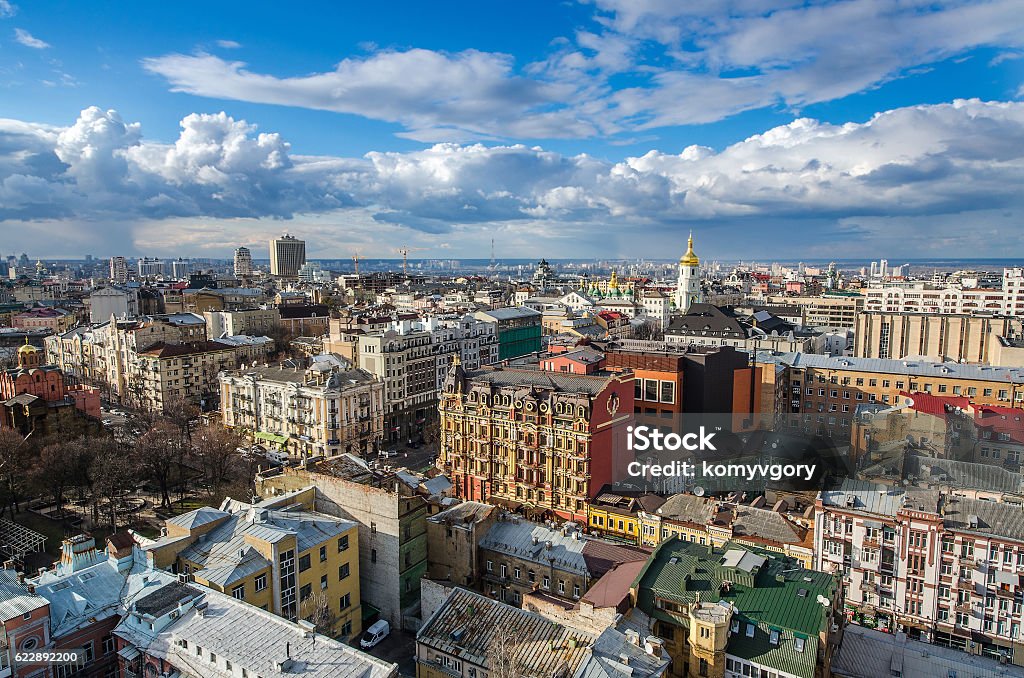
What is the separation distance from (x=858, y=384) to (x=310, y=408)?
71.4 meters

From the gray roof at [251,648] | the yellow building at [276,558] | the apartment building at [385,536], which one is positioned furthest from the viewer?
the apartment building at [385,536]

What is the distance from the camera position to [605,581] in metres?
37.6

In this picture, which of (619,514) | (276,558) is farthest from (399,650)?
(619,514)

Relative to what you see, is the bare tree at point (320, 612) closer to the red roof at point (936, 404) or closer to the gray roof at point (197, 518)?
the gray roof at point (197, 518)

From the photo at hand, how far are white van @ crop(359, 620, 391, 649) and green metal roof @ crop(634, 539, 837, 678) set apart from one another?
53.7ft

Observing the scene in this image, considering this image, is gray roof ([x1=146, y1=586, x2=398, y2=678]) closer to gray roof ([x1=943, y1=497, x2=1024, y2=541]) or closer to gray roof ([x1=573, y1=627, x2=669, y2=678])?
gray roof ([x1=573, y1=627, x2=669, y2=678])

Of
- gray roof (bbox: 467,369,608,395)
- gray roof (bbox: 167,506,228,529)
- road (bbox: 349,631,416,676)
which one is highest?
gray roof (bbox: 467,369,608,395)

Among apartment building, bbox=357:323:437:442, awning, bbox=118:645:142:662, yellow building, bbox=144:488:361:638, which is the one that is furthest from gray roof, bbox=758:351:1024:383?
awning, bbox=118:645:142:662

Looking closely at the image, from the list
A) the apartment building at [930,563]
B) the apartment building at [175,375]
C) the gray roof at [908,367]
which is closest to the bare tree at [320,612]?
the apartment building at [930,563]

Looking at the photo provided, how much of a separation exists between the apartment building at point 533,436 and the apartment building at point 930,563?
1948 cm

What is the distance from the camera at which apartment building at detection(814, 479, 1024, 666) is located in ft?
130

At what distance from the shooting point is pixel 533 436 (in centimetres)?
5975

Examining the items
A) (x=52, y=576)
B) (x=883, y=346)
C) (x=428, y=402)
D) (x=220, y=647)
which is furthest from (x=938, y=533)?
(x=883, y=346)

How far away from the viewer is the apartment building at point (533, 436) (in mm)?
57875
